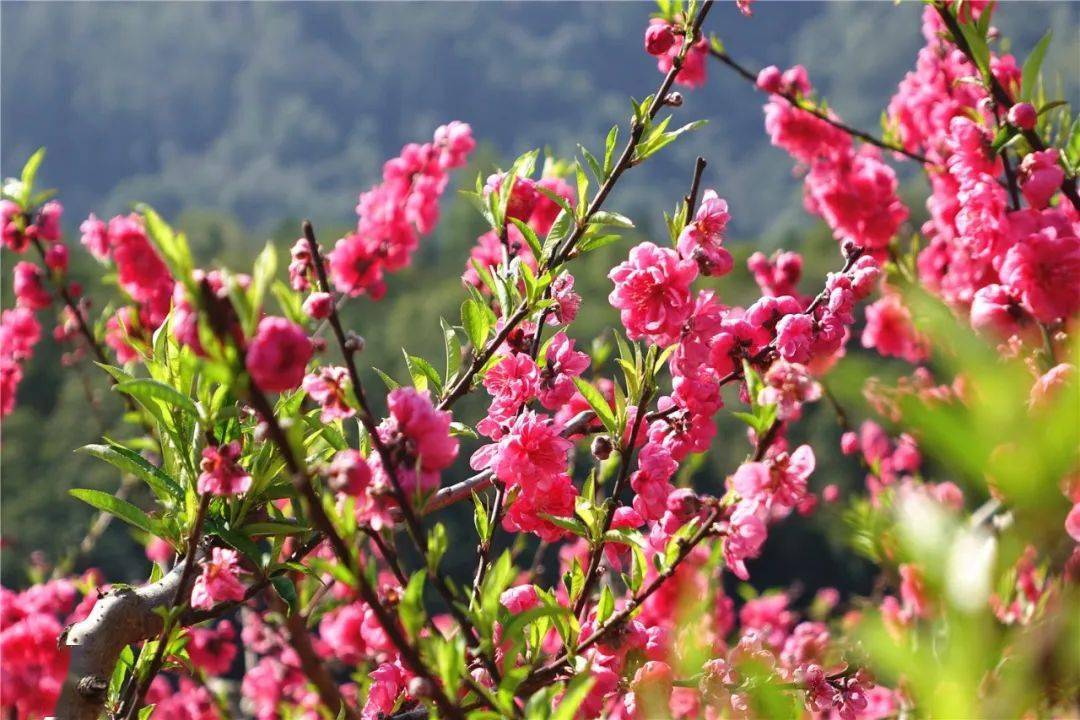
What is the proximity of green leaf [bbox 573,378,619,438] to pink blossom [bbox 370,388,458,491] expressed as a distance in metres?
0.35

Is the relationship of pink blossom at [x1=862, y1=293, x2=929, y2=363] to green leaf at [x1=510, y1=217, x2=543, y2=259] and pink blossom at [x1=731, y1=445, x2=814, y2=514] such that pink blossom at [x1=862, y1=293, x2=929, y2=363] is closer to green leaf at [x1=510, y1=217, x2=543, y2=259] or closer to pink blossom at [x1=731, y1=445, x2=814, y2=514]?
green leaf at [x1=510, y1=217, x2=543, y2=259]

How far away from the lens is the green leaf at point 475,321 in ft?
4.79

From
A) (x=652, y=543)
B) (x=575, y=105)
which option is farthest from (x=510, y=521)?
(x=575, y=105)

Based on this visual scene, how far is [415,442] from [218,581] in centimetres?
42

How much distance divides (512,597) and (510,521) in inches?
4.8

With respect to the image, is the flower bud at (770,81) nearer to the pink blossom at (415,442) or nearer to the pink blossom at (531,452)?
the pink blossom at (531,452)

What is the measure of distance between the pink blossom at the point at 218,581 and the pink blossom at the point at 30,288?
2339 mm

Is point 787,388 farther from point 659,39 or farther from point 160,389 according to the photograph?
point 659,39

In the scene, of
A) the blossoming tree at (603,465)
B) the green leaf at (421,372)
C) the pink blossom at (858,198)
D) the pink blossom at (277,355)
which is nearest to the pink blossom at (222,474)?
the blossoming tree at (603,465)

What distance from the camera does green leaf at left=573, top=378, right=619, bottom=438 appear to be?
1.32 meters

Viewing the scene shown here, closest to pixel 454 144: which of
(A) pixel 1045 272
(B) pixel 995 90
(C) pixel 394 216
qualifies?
(C) pixel 394 216

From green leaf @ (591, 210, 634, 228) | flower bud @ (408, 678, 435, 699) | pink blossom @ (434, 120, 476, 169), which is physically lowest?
flower bud @ (408, 678, 435, 699)

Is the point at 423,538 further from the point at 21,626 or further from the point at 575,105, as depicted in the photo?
the point at 575,105

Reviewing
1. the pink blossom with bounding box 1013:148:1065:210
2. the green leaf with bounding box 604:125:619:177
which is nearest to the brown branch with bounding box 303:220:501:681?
the green leaf with bounding box 604:125:619:177
